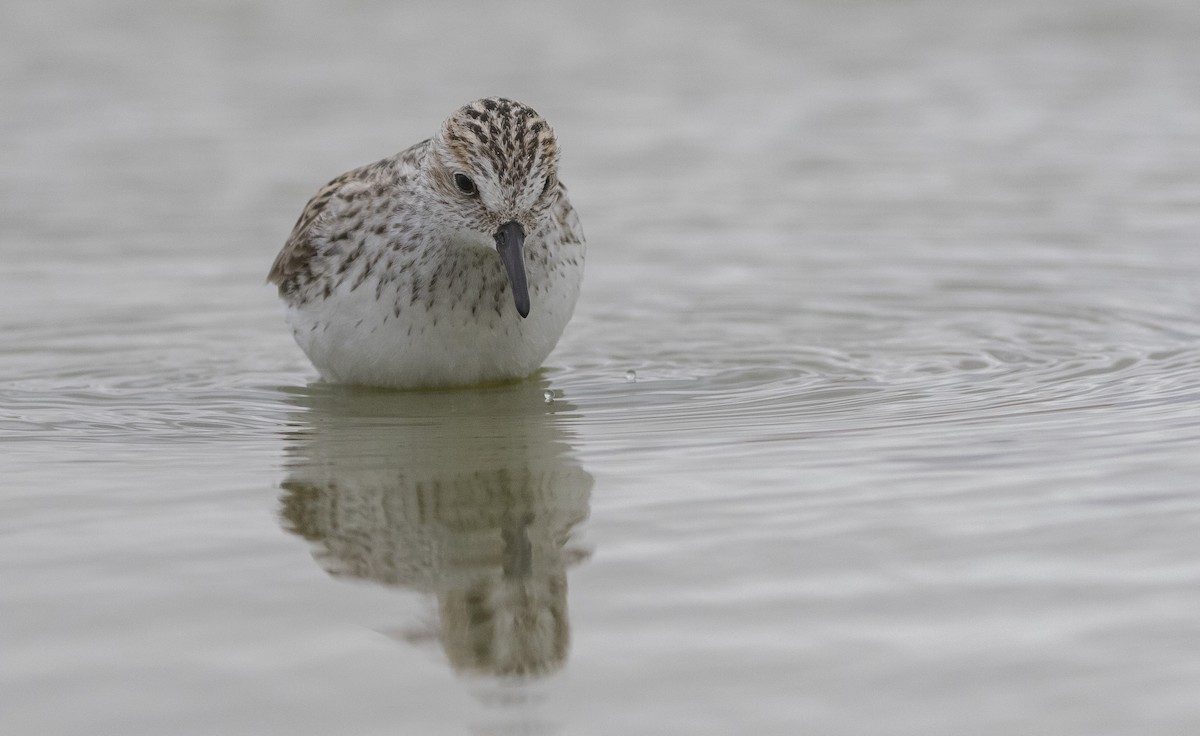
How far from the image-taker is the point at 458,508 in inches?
208

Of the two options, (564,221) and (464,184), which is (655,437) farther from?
(564,221)

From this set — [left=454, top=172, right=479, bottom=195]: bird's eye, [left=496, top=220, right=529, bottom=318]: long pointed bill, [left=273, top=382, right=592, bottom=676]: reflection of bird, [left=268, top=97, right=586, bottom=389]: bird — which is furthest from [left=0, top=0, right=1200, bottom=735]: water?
[left=454, top=172, right=479, bottom=195]: bird's eye

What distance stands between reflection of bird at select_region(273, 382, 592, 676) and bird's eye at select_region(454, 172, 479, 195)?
0.93 metres

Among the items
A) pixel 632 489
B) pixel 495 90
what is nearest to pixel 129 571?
pixel 632 489

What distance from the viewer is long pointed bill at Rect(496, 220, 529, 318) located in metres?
6.50

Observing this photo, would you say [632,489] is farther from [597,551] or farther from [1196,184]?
[1196,184]

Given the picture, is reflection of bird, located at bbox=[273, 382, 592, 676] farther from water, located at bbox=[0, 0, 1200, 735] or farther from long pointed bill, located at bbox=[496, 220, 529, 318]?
long pointed bill, located at bbox=[496, 220, 529, 318]

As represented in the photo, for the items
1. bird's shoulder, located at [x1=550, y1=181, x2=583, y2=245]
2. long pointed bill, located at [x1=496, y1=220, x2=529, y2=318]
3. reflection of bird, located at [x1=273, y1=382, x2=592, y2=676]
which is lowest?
reflection of bird, located at [x1=273, y1=382, x2=592, y2=676]

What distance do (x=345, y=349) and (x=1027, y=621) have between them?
3976 millimetres

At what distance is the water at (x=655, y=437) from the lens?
12.7ft

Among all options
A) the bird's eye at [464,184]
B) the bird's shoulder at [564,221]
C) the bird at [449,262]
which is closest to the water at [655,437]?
the bird at [449,262]

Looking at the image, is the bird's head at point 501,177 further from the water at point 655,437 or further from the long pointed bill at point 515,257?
the water at point 655,437

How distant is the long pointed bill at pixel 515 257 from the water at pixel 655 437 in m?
0.53

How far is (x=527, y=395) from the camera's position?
7434 mm
